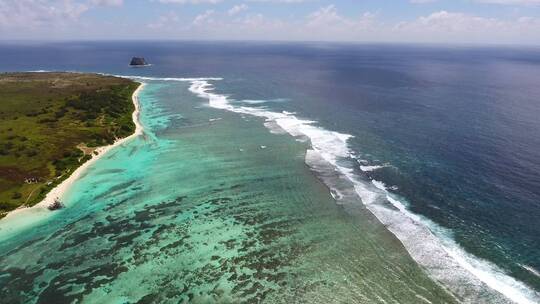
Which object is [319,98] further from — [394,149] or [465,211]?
[465,211]

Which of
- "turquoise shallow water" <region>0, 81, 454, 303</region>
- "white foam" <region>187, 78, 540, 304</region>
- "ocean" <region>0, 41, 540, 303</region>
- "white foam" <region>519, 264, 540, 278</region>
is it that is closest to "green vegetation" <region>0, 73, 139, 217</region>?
"ocean" <region>0, 41, 540, 303</region>

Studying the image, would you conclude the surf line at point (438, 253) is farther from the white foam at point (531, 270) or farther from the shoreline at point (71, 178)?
the shoreline at point (71, 178)

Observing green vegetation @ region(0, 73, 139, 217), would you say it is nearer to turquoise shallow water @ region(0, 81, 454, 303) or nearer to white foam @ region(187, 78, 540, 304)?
turquoise shallow water @ region(0, 81, 454, 303)

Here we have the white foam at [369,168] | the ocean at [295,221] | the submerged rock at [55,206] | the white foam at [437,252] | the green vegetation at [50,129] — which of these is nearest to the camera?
the white foam at [437,252]

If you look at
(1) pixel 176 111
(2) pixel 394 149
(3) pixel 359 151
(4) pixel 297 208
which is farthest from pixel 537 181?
(1) pixel 176 111

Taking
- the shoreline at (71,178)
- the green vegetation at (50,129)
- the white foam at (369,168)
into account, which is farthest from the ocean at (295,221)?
the green vegetation at (50,129)

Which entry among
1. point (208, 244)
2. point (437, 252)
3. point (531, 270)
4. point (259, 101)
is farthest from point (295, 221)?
point (259, 101)

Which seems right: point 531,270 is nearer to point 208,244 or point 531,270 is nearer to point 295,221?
point 295,221
